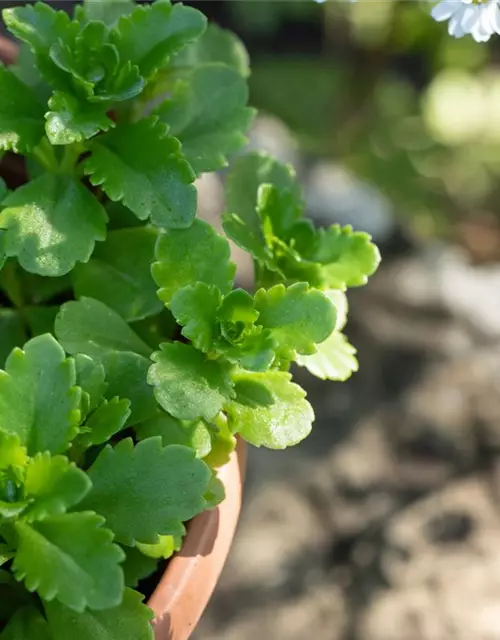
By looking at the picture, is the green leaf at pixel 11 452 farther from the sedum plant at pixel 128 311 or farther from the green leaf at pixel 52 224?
the green leaf at pixel 52 224

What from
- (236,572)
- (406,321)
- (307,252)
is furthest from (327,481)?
(307,252)

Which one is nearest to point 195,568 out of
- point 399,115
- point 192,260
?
point 192,260

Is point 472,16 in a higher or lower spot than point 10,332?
higher

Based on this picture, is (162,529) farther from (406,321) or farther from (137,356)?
(406,321)

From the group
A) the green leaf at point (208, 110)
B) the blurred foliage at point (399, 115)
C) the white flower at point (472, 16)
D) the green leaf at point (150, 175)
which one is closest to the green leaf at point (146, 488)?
the green leaf at point (150, 175)

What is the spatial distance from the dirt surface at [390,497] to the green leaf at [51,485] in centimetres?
81

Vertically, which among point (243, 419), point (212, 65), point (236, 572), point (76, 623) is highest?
point (212, 65)

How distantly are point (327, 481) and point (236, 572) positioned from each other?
0.23 meters

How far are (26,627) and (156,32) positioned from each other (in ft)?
1.83

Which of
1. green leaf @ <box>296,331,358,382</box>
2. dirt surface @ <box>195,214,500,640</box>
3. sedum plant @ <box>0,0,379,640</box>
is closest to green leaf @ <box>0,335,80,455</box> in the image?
sedum plant @ <box>0,0,379,640</box>

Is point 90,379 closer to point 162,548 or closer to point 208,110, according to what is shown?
point 162,548

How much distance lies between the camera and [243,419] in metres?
0.76

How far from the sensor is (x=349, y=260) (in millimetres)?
859

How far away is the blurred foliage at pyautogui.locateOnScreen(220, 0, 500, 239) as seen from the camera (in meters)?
2.22
